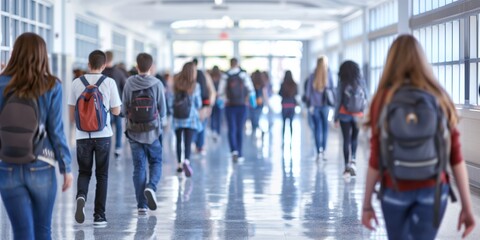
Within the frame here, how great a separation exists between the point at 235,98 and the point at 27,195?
8928 millimetres

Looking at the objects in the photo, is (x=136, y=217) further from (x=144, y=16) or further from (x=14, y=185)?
(x=144, y=16)

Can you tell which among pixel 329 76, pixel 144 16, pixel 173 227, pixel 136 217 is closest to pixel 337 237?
pixel 173 227

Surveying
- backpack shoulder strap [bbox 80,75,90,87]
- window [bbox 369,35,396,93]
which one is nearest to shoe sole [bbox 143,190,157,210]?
backpack shoulder strap [bbox 80,75,90,87]

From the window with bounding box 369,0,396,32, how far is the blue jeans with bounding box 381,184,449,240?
13902 mm

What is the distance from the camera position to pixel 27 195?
475cm

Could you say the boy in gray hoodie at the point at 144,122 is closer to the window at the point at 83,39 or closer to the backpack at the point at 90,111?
the backpack at the point at 90,111

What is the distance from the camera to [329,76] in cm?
1385

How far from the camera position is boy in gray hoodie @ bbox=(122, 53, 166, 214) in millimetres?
8266

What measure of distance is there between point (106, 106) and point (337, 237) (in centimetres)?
218

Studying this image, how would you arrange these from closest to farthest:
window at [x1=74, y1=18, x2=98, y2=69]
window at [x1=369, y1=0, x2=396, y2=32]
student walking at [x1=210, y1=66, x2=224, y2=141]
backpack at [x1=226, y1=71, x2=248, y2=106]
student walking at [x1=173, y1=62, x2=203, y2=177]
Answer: student walking at [x1=173, y1=62, x2=203, y2=177]
backpack at [x1=226, y1=71, x2=248, y2=106]
window at [x1=369, y1=0, x2=396, y2=32]
student walking at [x1=210, y1=66, x2=224, y2=141]
window at [x1=74, y1=18, x2=98, y2=69]

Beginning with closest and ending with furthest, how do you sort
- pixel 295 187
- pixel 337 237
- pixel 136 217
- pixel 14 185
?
pixel 14 185
pixel 337 237
pixel 136 217
pixel 295 187

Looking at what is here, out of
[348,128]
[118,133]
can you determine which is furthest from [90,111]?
[118,133]

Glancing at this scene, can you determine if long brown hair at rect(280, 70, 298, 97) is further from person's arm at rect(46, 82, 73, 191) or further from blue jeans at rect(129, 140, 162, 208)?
person's arm at rect(46, 82, 73, 191)

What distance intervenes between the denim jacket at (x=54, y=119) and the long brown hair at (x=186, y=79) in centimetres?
666
